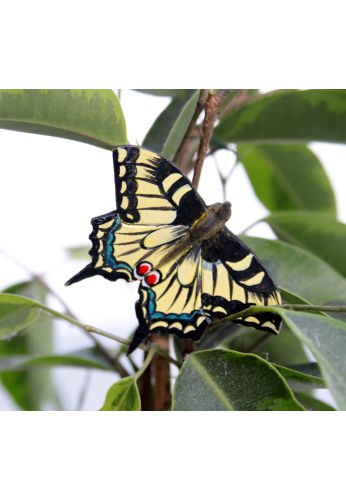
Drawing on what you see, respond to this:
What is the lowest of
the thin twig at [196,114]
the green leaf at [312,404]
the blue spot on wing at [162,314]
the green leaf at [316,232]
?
the green leaf at [312,404]

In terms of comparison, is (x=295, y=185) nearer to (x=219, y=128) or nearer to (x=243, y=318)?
(x=219, y=128)

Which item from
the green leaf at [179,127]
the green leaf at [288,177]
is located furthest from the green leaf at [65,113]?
the green leaf at [288,177]

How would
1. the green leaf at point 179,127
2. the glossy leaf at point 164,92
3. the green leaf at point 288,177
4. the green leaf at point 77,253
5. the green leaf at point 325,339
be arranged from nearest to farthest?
the green leaf at point 325,339, the green leaf at point 179,127, the glossy leaf at point 164,92, the green leaf at point 288,177, the green leaf at point 77,253

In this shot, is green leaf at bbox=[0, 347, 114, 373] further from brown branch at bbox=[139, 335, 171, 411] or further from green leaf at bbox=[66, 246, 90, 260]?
green leaf at bbox=[66, 246, 90, 260]

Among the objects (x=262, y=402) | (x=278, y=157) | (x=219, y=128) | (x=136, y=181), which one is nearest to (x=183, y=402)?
(x=262, y=402)

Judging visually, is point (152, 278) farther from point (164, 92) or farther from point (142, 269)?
point (164, 92)

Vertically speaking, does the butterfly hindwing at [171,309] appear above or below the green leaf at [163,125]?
below

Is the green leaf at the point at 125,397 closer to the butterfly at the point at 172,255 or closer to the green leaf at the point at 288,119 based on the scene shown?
the butterfly at the point at 172,255
